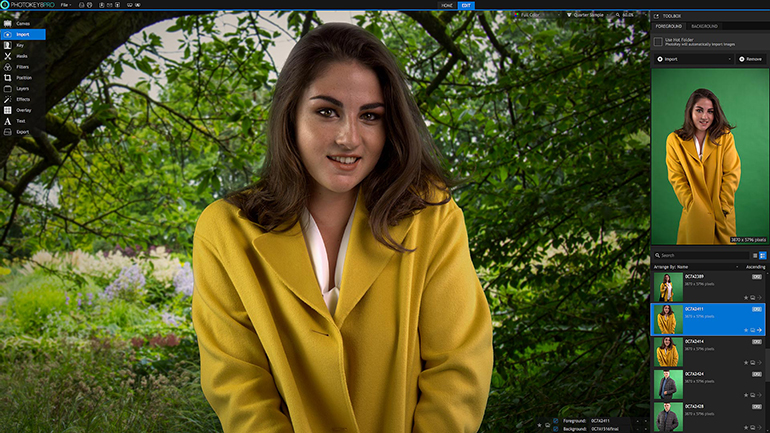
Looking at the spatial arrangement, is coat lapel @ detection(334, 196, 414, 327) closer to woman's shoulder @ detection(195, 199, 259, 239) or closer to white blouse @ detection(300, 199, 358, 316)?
white blouse @ detection(300, 199, 358, 316)

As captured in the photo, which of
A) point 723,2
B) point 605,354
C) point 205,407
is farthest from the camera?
point 205,407

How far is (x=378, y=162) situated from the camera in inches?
67.9

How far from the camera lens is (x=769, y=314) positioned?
193cm

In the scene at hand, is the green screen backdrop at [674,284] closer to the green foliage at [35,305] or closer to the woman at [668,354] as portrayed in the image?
the woman at [668,354]

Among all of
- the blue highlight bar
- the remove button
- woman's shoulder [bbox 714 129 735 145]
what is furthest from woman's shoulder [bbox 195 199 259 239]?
the remove button

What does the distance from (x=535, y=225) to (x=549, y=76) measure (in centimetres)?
76

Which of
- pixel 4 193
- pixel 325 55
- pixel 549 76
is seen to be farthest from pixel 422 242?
pixel 4 193

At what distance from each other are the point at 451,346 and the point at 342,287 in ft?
1.13

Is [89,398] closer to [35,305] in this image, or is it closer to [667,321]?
[35,305]

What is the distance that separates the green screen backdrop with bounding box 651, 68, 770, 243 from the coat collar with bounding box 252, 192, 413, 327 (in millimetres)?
1010

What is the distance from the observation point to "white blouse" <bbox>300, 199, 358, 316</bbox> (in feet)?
5.31

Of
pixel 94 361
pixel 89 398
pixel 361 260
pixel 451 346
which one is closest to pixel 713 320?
pixel 451 346

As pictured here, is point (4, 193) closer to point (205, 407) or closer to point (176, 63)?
point (176, 63)

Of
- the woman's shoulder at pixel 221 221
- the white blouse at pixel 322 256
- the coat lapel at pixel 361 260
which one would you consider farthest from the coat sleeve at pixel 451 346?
the woman's shoulder at pixel 221 221
